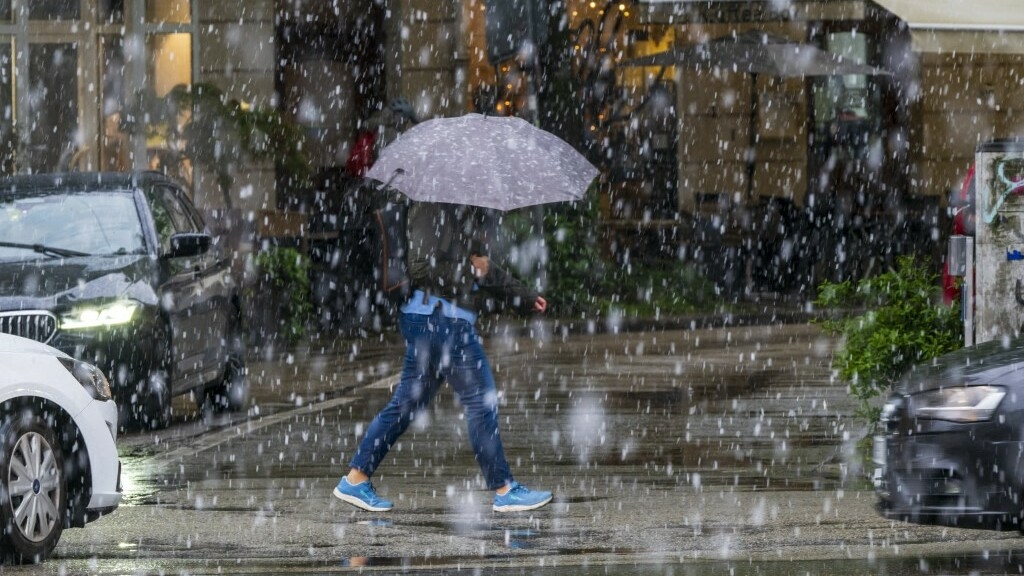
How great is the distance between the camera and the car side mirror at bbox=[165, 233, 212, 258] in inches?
484

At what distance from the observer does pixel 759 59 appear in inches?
870

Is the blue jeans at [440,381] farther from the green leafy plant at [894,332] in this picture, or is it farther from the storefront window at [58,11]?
the storefront window at [58,11]

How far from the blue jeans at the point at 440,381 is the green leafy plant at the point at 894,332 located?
122 inches

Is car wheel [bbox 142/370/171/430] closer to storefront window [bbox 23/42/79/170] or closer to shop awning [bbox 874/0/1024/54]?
shop awning [bbox 874/0/1024/54]

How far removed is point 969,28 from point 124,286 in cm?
560

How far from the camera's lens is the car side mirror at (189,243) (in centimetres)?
1228

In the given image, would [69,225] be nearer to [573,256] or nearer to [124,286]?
[124,286]

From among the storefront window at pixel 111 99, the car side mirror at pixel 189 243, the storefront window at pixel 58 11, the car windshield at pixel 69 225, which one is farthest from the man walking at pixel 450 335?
the storefront window at pixel 58 11

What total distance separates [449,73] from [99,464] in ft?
50.7

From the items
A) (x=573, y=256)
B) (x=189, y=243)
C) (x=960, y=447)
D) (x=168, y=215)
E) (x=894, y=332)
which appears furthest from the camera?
(x=573, y=256)

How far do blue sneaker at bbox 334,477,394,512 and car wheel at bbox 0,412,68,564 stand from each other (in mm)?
1423

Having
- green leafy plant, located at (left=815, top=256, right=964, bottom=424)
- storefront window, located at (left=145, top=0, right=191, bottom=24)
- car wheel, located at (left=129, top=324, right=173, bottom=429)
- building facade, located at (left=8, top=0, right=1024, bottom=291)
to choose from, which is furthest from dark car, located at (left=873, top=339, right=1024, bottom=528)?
storefront window, located at (left=145, top=0, right=191, bottom=24)

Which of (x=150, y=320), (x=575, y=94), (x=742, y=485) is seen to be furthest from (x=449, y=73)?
(x=742, y=485)

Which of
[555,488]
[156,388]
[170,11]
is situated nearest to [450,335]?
[555,488]
